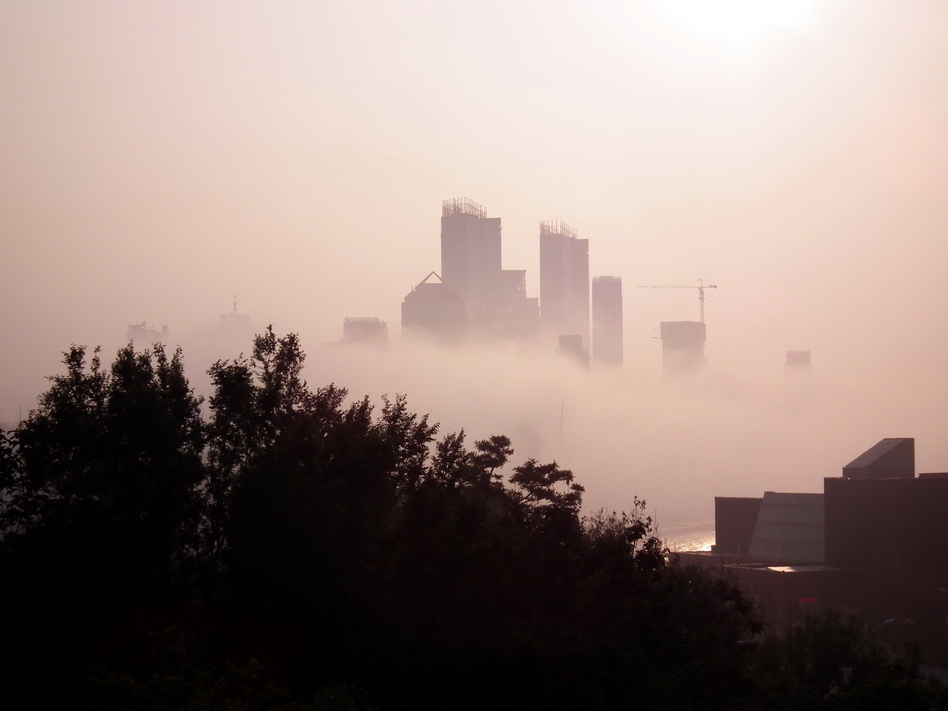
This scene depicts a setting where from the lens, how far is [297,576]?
27344 millimetres

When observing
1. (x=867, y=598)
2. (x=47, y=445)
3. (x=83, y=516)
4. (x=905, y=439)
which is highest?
(x=905, y=439)

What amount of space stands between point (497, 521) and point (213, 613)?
37.5ft

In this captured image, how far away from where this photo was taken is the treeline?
22.6 m

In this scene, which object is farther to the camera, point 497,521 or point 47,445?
point 497,521

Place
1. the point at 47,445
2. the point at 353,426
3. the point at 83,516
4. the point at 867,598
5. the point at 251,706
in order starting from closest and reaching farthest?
the point at 251,706 → the point at 83,516 → the point at 47,445 → the point at 353,426 → the point at 867,598

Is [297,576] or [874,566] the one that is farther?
[874,566]

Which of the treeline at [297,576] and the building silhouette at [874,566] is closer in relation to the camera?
the treeline at [297,576]

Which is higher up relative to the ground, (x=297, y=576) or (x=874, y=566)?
(x=297, y=576)

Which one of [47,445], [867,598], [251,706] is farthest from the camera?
[867,598]

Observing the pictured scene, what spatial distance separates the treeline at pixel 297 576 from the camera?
2261 centimetres

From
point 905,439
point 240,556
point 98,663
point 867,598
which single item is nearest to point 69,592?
point 98,663

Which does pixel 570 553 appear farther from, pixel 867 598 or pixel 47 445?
pixel 867 598

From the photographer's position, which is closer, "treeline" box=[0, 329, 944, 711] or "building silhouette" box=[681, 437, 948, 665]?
"treeline" box=[0, 329, 944, 711]

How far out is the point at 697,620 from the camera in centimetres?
3556
